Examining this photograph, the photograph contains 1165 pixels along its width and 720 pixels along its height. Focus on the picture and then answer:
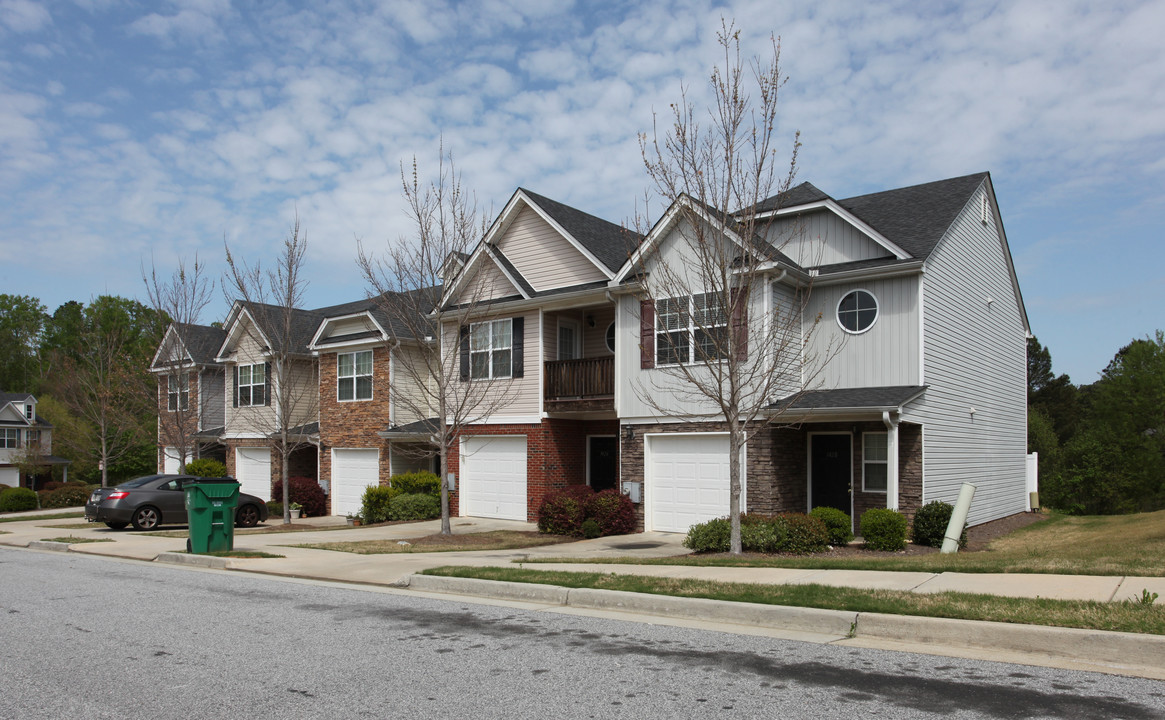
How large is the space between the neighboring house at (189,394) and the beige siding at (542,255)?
38.9 ft

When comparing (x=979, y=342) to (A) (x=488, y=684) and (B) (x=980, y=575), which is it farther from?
(A) (x=488, y=684)

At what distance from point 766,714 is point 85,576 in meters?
11.9

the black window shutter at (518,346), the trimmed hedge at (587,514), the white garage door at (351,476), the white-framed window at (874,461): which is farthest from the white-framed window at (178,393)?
the white-framed window at (874,461)

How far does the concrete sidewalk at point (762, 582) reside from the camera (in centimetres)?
675

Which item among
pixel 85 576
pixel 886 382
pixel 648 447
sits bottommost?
pixel 85 576

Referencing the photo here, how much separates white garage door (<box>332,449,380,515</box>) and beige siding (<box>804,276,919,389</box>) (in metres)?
14.5

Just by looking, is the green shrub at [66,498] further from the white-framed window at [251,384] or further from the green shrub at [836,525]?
the green shrub at [836,525]

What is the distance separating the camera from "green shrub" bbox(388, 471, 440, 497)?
80.0 feet

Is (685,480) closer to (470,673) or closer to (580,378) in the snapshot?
(580,378)

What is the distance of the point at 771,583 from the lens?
9.99 meters

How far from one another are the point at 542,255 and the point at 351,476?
10.4m

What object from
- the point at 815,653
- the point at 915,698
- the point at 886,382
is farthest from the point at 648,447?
the point at 915,698

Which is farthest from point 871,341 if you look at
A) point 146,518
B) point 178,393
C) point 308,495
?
point 178,393

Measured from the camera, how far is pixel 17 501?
3616 centimetres
